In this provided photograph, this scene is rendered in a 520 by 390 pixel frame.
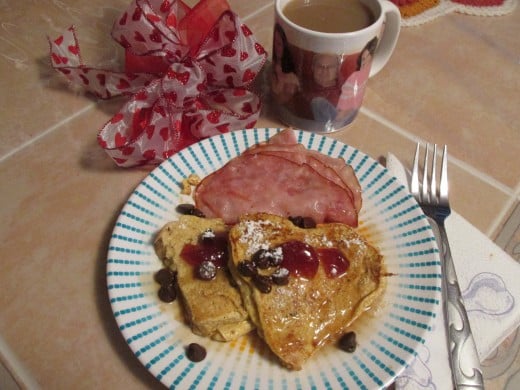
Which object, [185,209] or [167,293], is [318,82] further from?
[167,293]

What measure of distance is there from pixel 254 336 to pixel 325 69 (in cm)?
61

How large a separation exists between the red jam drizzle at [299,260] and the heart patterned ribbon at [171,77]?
46 cm

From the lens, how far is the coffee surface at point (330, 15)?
3.74 ft

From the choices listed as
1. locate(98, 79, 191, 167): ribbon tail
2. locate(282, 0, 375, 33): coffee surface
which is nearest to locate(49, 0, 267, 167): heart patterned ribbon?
locate(98, 79, 191, 167): ribbon tail

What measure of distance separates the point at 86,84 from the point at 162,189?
0.48 m

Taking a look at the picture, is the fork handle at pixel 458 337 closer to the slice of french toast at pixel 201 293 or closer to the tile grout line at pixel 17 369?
the slice of french toast at pixel 201 293

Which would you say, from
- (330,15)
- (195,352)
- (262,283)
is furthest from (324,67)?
(195,352)

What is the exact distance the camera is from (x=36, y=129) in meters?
1.29

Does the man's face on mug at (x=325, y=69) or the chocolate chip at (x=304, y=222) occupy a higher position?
the man's face on mug at (x=325, y=69)

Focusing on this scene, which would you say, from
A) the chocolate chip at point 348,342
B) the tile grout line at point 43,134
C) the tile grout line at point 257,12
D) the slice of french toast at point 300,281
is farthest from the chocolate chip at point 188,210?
the tile grout line at point 257,12

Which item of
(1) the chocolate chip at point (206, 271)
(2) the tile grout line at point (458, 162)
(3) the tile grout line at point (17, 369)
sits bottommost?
(3) the tile grout line at point (17, 369)

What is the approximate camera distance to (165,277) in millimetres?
Result: 907

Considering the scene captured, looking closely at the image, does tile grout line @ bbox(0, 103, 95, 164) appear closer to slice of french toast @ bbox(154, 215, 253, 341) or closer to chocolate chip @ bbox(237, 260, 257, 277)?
slice of french toast @ bbox(154, 215, 253, 341)

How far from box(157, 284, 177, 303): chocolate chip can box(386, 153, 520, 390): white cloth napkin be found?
431 millimetres
